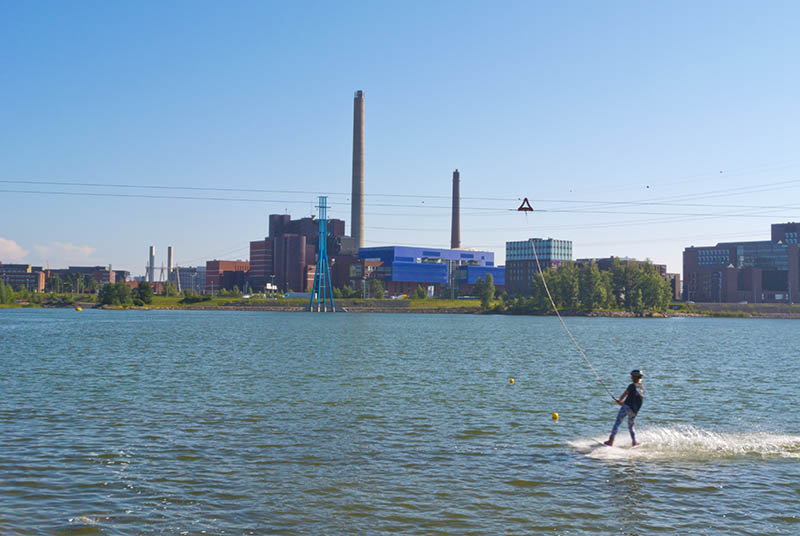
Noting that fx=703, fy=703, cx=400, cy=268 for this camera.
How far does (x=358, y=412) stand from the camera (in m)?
32.8

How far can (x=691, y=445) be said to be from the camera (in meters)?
26.4

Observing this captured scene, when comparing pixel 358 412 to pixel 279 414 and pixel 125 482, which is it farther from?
pixel 125 482

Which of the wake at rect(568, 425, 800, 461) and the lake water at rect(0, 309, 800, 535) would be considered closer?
the lake water at rect(0, 309, 800, 535)

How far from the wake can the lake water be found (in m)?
0.12

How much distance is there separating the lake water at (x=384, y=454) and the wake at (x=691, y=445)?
12cm

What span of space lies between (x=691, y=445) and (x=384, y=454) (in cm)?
1173

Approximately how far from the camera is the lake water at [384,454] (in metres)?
17.4

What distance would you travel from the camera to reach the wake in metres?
24.8

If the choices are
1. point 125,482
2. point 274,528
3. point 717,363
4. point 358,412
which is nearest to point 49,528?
point 125,482

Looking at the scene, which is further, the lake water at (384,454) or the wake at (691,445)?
the wake at (691,445)

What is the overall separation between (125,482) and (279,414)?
12.0 metres

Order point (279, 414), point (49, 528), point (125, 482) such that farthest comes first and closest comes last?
point (279, 414) → point (125, 482) → point (49, 528)

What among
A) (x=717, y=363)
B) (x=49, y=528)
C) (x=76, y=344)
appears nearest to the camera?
(x=49, y=528)

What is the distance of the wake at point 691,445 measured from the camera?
24828 mm
